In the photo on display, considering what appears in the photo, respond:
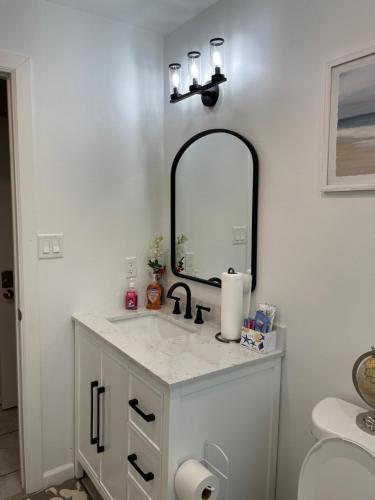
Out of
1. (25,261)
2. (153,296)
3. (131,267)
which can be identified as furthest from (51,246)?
(153,296)

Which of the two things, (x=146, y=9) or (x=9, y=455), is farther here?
(x=9, y=455)

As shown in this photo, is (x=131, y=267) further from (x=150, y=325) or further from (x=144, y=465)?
(x=144, y=465)

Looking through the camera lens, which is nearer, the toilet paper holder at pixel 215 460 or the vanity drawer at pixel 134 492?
the toilet paper holder at pixel 215 460

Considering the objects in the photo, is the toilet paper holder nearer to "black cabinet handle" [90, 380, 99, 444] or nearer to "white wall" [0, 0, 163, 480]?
"black cabinet handle" [90, 380, 99, 444]

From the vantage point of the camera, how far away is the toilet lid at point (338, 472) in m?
1.04

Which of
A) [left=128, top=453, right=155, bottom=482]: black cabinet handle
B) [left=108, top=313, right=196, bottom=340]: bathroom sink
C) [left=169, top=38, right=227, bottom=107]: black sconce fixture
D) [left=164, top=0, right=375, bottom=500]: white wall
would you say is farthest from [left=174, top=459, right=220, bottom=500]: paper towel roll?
[left=169, top=38, right=227, bottom=107]: black sconce fixture

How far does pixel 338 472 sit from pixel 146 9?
2080mm

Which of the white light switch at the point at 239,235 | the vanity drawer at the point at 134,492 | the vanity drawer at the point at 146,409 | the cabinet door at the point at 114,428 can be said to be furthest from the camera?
the white light switch at the point at 239,235

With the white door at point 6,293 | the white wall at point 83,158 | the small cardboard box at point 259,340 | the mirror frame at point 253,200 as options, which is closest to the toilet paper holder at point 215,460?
the small cardboard box at point 259,340

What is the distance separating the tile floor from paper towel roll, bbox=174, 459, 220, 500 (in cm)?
116

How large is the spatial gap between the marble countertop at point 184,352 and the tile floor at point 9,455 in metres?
0.94

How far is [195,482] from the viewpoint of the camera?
125 cm

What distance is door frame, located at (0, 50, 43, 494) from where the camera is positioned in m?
1.78

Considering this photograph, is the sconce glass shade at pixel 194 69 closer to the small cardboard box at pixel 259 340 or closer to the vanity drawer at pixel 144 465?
the small cardboard box at pixel 259 340
